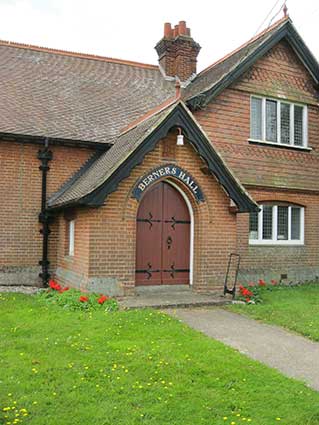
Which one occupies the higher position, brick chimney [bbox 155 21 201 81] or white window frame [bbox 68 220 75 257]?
brick chimney [bbox 155 21 201 81]

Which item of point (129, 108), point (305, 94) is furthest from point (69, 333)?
point (305, 94)

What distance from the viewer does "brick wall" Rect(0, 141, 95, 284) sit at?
1302cm

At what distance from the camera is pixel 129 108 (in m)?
15.8

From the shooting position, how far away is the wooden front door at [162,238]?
11.6 m

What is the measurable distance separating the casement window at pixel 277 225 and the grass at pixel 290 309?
2.18 metres

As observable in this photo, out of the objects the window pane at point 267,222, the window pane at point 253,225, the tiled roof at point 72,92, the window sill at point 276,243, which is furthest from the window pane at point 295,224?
the tiled roof at point 72,92

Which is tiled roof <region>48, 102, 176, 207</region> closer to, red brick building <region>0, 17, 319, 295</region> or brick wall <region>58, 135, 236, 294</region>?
red brick building <region>0, 17, 319, 295</region>

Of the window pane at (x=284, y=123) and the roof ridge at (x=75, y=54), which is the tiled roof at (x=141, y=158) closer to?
the window pane at (x=284, y=123)

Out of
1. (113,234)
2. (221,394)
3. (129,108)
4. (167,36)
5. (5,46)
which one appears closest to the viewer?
(221,394)

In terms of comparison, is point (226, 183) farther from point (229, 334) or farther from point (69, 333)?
point (69, 333)

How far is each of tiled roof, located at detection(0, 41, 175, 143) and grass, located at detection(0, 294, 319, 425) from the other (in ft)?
23.3

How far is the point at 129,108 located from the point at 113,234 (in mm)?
6396

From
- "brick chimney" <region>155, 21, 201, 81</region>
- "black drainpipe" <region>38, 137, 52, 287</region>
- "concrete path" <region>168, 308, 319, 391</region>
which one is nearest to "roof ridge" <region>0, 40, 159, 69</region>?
"brick chimney" <region>155, 21, 201, 81</region>

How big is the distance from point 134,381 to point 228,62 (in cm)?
1302
